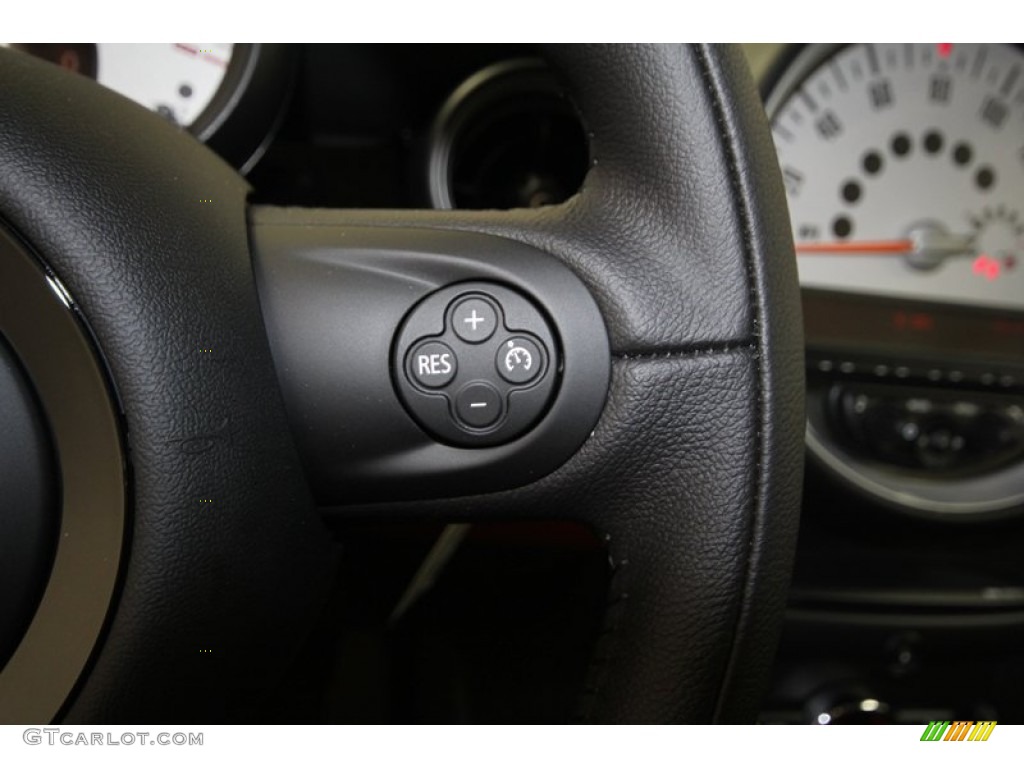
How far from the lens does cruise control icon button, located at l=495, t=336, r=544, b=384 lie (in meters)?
0.49

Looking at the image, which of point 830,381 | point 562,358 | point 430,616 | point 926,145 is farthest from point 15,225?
point 926,145

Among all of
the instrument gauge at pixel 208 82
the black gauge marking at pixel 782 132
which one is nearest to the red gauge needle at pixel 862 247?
the black gauge marking at pixel 782 132

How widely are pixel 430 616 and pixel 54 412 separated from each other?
0.43 meters

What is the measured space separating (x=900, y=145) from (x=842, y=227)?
0.32 feet

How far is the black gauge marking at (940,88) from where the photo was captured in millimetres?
1038

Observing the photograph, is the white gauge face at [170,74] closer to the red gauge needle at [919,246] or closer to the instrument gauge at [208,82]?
the instrument gauge at [208,82]

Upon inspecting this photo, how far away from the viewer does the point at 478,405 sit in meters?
0.49

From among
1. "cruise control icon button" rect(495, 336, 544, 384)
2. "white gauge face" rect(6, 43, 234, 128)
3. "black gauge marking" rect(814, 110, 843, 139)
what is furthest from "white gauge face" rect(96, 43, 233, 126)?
"black gauge marking" rect(814, 110, 843, 139)

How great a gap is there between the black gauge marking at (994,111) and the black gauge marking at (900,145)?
9 cm

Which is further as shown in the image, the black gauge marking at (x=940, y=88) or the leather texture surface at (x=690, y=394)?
the black gauge marking at (x=940, y=88)

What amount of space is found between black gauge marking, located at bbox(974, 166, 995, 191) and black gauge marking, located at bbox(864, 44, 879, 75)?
0.51 feet

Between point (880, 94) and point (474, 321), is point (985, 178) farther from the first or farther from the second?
point (474, 321)
